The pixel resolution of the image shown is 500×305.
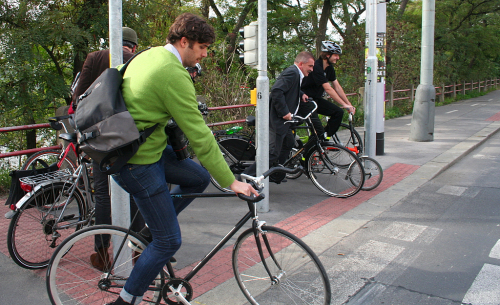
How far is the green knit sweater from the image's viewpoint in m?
2.33

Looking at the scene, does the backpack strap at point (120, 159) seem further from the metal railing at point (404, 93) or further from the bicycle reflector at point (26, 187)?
the metal railing at point (404, 93)

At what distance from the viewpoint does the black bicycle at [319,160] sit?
19.6 feet

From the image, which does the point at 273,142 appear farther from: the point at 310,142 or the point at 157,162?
the point at 157,162

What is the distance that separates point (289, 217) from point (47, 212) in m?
2.60

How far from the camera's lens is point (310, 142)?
243 inches

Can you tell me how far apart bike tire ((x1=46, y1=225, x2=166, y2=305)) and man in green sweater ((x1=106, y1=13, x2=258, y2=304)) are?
13 cm

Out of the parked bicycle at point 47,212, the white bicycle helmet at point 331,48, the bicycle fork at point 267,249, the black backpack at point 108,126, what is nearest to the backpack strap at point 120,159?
the black backpack at point 108,126

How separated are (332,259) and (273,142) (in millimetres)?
2169

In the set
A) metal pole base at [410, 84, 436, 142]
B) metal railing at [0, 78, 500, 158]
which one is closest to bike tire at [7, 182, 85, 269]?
metal railing at [0, 78, 500, 158]

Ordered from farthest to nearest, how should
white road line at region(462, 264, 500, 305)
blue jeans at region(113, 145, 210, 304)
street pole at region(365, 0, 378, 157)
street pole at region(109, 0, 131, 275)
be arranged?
street pole at region(365, 0, 378, 157) → white road line at region(462, 264, 500, 305) → street pole at region(109, 0, 131, 275) → blue jeans at region(113, 145, 210, 304)

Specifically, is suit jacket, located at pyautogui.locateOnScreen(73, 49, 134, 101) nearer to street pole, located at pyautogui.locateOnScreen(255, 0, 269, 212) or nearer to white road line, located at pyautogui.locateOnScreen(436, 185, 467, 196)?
street pole, located at pyautogui.locateOnScreen(255, 0, 269, 212)

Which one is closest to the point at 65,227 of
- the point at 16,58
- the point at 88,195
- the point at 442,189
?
the point at 88,195

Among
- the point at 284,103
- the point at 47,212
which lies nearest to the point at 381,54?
the point at 284,103

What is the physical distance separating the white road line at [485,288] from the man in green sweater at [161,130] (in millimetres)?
1997
